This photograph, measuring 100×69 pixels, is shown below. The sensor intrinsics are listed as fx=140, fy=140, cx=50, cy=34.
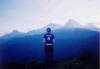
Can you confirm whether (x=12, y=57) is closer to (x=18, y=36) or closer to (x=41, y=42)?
(x=18, y=36)

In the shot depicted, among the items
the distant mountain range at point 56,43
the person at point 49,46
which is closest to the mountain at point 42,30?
the distant mountain range at point 56,43

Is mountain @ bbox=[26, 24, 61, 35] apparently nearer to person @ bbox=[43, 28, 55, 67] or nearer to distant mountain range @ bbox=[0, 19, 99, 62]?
distant mountain range @ bbox=[0, 19, 99, 62]

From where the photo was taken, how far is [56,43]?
2914mm

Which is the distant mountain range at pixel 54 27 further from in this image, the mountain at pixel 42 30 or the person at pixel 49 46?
the person at pixel 49 46

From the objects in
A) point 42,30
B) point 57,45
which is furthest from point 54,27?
point 57,45

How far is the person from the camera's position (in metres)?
2.88

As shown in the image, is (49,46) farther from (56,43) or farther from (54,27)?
(54,27)

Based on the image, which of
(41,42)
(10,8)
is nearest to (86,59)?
(41,42)

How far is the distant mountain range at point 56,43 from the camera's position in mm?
2912

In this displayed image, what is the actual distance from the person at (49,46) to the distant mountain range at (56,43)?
3.1 inches

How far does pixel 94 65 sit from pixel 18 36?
1.73 m

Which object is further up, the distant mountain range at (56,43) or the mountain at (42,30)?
the mountain at (42,30)

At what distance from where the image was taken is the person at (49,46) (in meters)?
2.88

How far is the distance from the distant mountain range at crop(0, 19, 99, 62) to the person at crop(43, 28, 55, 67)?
8 cm
